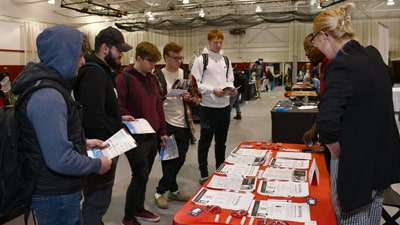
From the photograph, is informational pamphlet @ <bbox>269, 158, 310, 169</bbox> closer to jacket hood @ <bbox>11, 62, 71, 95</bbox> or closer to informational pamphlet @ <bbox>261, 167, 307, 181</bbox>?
informational pamphlet @ <bbox>261, 167, 307, 181</bbox>

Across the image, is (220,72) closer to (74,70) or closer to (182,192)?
(182,192)

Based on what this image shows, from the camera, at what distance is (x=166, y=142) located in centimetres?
304

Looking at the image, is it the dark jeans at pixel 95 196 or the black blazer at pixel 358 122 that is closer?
the black blazer at pixel 358 122

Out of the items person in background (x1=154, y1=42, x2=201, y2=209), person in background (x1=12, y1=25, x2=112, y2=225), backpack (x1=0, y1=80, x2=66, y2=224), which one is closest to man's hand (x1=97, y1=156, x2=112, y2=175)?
person in background (x1=12, y1=25, x2=112, y2=225)

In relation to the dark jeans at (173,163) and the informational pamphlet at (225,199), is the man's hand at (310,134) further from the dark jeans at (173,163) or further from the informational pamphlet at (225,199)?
the dark jeans at (173,163)

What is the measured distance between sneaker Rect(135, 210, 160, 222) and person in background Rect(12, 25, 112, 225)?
1.36 metres

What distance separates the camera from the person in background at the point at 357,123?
4.21 feet

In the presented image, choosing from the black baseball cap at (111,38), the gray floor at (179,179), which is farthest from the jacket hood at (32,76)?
the gray floor at (179,179)

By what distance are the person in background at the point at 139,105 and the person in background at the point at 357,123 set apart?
151cm

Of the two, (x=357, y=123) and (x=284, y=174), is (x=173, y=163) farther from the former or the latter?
(x=357, y=123)

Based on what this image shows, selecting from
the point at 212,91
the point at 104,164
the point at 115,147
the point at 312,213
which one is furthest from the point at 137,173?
the point at 312,213

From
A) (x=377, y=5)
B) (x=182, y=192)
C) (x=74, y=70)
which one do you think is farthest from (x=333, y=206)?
(x=377, y=5)

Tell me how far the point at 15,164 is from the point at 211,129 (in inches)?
95.2

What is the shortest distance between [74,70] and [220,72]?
2302 millimetres
